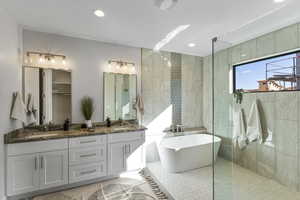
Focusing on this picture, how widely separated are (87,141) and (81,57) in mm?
1575

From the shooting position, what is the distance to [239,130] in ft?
9.25

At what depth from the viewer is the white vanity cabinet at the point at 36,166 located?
198cm

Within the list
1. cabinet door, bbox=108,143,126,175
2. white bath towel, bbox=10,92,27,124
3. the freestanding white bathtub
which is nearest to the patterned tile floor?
the freestanding white bathtub

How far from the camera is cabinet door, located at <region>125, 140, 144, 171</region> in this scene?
2.70 metres

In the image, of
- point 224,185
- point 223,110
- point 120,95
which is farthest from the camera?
point 120,95

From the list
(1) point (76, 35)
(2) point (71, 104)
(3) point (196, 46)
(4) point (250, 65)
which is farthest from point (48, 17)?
(4) point (250, 65)

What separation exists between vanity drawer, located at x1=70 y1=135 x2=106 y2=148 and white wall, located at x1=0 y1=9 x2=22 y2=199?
2.69 feet

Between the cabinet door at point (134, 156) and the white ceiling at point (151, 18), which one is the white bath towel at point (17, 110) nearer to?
the white ceiling at point (151, 18)

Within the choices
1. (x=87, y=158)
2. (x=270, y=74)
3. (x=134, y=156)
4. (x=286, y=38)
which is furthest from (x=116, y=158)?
(x=286, y=38)

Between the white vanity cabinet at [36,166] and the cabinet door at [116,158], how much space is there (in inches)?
26.0

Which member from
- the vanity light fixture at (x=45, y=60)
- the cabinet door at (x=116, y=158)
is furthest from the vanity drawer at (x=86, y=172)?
the vanity light fixture at (x=45, y=60)

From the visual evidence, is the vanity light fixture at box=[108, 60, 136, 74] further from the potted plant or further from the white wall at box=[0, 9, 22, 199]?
the white wall at box=[0, 9, 22, 199]

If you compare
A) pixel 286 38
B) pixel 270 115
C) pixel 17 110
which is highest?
pixel 286 38

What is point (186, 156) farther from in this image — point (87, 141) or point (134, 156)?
point (87, 141)
